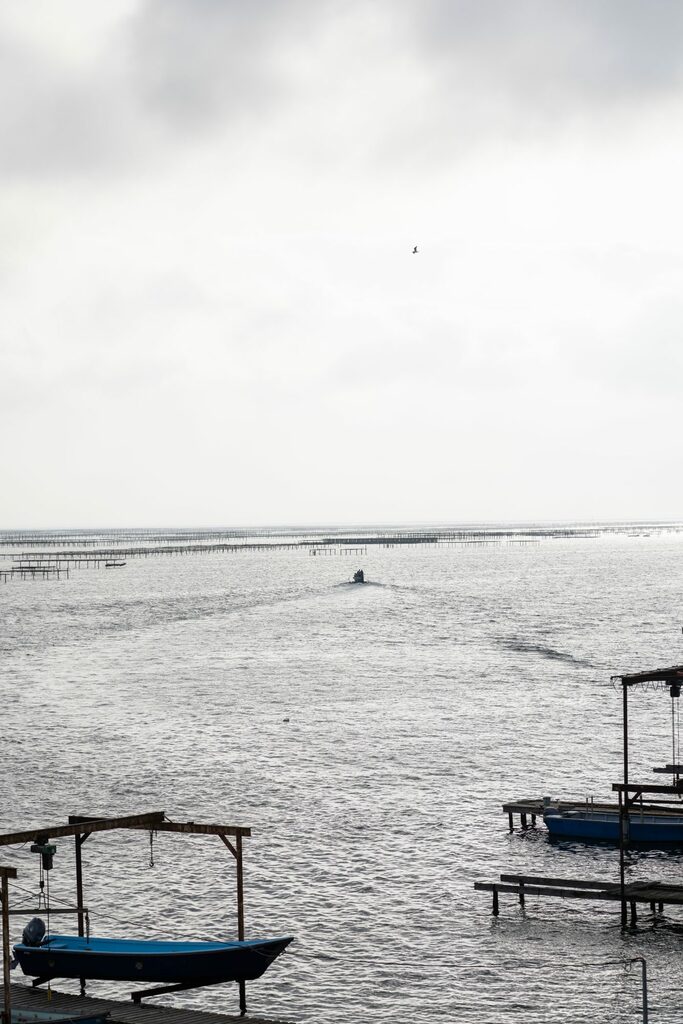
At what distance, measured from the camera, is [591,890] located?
33.3 meters

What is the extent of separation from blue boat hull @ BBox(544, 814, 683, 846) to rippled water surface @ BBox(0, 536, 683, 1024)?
66cm

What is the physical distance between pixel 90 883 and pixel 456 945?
13145mm

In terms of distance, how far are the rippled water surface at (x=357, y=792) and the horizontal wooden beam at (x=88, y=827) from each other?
16.2ft

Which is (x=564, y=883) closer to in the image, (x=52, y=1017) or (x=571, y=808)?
A: (x=571, y=808)

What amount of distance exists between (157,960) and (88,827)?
3.71 m

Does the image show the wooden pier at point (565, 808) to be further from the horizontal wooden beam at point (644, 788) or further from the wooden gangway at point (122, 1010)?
the wooden gangway at point (122, 1010)

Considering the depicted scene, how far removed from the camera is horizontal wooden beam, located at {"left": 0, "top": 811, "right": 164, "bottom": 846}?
27297 mm

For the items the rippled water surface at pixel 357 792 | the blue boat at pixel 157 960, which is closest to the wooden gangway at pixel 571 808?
the rippled water surface at pixel 357 792

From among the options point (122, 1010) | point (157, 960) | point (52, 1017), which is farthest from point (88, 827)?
point (52, 1017)

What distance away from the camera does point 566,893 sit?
108 feet

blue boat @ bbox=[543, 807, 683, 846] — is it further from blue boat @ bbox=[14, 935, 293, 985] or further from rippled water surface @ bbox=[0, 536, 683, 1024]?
blue boat @ bbox=[14, 935, 293, 985]

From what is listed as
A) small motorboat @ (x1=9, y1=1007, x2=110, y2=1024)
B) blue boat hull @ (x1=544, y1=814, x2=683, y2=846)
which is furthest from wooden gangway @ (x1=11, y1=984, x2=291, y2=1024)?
blue boat hull @ (x1=544, y1=814, x2=683, y2=846)

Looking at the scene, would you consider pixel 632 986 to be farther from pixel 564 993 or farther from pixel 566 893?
pixel 566 893

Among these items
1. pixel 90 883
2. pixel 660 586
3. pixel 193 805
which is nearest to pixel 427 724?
pixel 193 805
